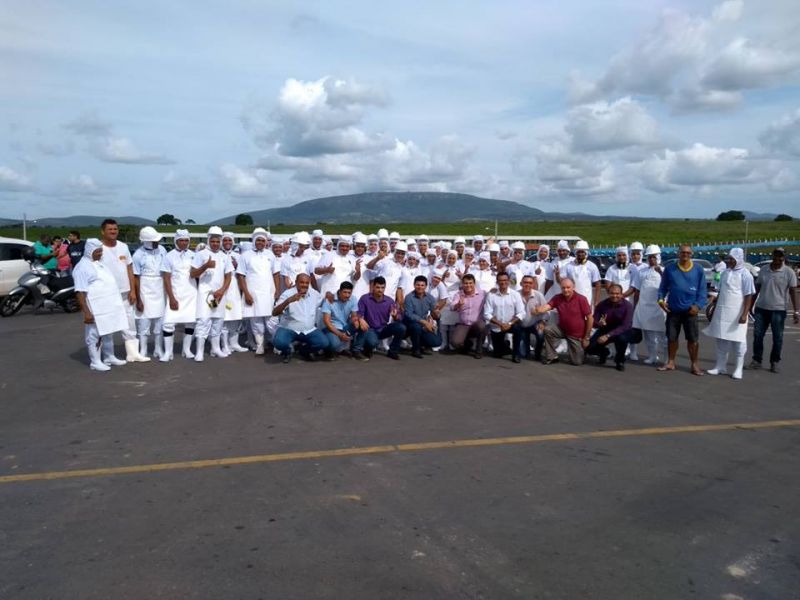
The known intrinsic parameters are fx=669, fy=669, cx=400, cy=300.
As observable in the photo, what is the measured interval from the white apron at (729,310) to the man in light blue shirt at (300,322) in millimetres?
5759

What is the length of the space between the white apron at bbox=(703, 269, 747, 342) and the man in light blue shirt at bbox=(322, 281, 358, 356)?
17.4 ft

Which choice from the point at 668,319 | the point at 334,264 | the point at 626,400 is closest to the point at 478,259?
the point at 334,264

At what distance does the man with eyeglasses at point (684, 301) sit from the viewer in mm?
9695

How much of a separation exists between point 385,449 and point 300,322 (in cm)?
460

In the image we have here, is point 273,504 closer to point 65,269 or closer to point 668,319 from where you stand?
point 668,319

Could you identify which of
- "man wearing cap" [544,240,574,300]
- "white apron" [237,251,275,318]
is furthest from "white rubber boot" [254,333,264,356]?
"man wearing cap" [544,240,574,300]

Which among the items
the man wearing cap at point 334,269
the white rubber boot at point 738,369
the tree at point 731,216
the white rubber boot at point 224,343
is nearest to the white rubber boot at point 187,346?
the white rubber boot at point 224,343

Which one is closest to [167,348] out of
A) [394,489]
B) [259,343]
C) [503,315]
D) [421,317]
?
[259,343]

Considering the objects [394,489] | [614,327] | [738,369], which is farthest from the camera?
[614,327]

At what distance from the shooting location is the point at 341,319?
10.4 meters

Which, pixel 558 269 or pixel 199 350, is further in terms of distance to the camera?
pixel 558 269

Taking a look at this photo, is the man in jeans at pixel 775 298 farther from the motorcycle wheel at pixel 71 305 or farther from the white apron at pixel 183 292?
the motorcycle wheel at pixel 71 305

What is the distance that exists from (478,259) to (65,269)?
35.8 feet

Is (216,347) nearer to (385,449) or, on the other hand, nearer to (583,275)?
(385,449)
